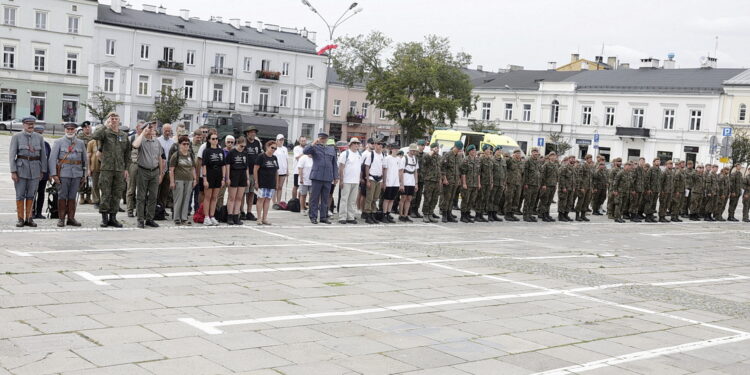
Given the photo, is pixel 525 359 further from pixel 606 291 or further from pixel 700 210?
pixel 700 210

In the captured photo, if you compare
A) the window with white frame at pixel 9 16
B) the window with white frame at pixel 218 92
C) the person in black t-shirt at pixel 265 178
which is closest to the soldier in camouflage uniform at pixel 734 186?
the person in black t-shirt at pixel 265 178

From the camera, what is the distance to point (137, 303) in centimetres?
775

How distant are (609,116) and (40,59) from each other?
48.6 m

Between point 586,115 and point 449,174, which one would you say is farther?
point 586,115

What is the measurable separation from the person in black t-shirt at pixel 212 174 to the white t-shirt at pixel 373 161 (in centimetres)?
384

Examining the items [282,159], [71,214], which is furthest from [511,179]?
[71,214]

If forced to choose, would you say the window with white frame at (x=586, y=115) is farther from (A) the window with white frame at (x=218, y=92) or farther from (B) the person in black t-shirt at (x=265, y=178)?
(B) the person in black t-shirt at (x=265, y=178)

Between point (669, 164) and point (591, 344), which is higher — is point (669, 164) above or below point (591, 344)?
above

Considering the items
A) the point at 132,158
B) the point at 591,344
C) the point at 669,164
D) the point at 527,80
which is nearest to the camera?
the point at 591,344

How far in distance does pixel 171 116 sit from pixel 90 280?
51.1 m

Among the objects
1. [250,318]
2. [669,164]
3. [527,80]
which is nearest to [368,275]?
[250,318]

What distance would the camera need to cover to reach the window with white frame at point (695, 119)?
64.0 m

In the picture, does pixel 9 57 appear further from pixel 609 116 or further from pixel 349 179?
pixel 349 179

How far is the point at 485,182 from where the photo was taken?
64.7 feet
